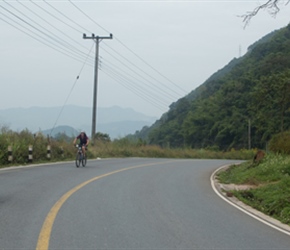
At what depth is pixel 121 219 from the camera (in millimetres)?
9484

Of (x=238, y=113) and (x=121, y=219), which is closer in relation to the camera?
(x=121, y=219)

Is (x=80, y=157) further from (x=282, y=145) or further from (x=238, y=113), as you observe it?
(x=238, y=113)

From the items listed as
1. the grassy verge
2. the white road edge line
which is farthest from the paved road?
the grassy verge

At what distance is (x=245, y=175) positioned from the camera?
1931cm

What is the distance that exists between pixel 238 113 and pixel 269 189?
57404mm

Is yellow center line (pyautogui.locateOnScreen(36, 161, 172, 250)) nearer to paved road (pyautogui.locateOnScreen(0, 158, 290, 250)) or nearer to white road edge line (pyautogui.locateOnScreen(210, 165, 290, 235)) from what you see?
paved road (pyautogui.locateOnScreen(0, 158, 290, 250))

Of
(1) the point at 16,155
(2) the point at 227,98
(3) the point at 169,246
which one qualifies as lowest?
(3) the point at 169,246

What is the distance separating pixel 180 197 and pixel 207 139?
6748 cm

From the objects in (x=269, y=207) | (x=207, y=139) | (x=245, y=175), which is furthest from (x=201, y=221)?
(x=207, y=139)

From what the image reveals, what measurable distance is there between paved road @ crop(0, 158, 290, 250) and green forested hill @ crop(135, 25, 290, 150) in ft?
125

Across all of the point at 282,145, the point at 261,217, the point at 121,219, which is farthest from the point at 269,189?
the point at 282,145

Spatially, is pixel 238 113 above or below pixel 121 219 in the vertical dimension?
above

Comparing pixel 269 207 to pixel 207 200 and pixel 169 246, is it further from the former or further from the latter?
pixel 169 246

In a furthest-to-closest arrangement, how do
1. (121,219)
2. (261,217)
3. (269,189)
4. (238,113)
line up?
1. (238,113)
2. (269,189)
3. (261,217)
4. (121,219)
